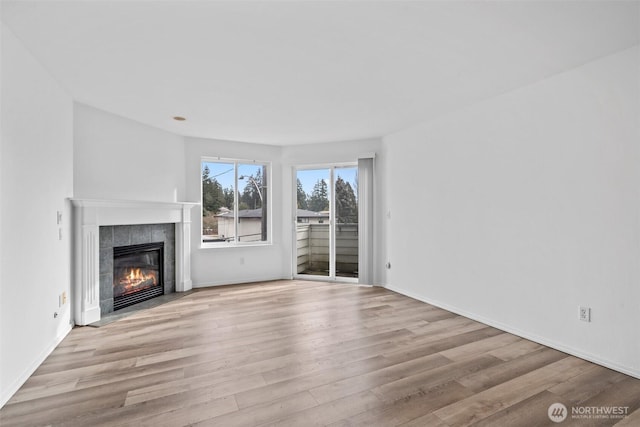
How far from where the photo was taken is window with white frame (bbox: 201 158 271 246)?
5477mm

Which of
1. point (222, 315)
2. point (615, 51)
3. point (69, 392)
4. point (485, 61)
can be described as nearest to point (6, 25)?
point (69, 392)

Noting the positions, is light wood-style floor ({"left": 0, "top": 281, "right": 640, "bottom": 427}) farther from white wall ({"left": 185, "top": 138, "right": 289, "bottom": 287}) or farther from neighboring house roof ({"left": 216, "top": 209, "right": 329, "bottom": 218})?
neighboring house roof ({"left": 216, "top": 209, "right": 329, "bottom": 218})

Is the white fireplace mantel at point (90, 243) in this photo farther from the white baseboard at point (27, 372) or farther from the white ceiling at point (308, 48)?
the white ceiling at point (308, 48)

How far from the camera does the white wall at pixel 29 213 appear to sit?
2.18m

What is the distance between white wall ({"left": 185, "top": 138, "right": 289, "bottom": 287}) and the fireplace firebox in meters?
0.54

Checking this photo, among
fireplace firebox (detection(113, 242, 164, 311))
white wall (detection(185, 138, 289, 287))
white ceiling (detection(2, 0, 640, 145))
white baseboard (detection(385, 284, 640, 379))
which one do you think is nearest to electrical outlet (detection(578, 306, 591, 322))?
white baseboard (detection(385, 284, 640, 379))

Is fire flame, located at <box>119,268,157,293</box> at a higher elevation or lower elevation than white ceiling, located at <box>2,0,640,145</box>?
lower

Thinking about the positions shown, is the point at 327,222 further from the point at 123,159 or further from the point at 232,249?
the point at 123,159

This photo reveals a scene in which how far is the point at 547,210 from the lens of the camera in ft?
9.86

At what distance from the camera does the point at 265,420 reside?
1.93 metres

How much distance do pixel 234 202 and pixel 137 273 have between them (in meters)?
1.82

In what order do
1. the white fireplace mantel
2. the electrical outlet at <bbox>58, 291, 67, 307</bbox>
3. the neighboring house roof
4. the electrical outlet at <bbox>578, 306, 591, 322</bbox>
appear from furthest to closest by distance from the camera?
the neighboring house roof < the white fireplace mantel < the electrical outlet at <bbox>58, 291, 67, 307</bbox> < the electrical outlet at <bbox>578, 306, 591, 322</bbox>

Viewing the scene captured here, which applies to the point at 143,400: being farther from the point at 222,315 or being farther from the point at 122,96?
the point at 122,96

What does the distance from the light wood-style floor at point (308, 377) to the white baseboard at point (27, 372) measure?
4 cm
